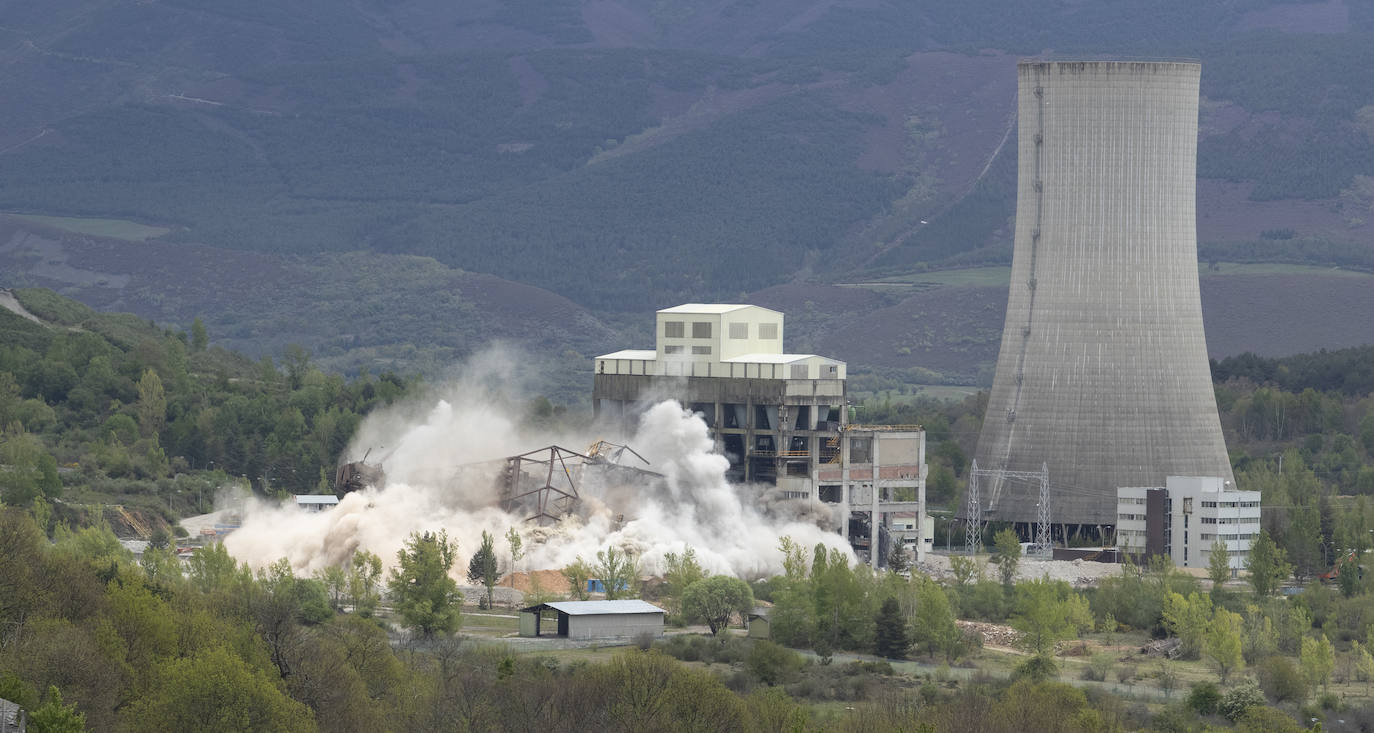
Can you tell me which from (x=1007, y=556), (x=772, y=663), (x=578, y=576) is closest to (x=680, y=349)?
(x=1007, y=556)

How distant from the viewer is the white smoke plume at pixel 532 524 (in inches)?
3351

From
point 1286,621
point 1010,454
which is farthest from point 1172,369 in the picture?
point 1286,621

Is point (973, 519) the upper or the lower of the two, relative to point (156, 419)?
lower

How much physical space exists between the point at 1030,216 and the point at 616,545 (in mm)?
28664

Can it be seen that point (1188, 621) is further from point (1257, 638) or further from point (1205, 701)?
point (1205, 701)

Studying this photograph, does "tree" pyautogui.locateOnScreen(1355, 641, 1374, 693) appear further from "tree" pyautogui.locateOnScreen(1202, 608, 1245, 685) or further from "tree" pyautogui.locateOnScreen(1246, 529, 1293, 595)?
"tree" pyautogui.locateOnScreen(1246, 529, 1293, 595)

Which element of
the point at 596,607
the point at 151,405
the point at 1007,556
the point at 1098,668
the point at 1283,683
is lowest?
the point at 1283,683

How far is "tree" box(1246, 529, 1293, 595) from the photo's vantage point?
8775cm

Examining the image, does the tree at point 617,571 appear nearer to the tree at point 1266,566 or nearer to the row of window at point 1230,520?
the tree at point 1266,566

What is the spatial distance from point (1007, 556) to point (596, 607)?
2678cm

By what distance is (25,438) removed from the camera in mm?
107312

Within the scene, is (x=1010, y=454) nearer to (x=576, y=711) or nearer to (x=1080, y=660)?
(x=1080, y=660)

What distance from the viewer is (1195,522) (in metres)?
99.2

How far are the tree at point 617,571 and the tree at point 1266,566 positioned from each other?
70.7 feet
